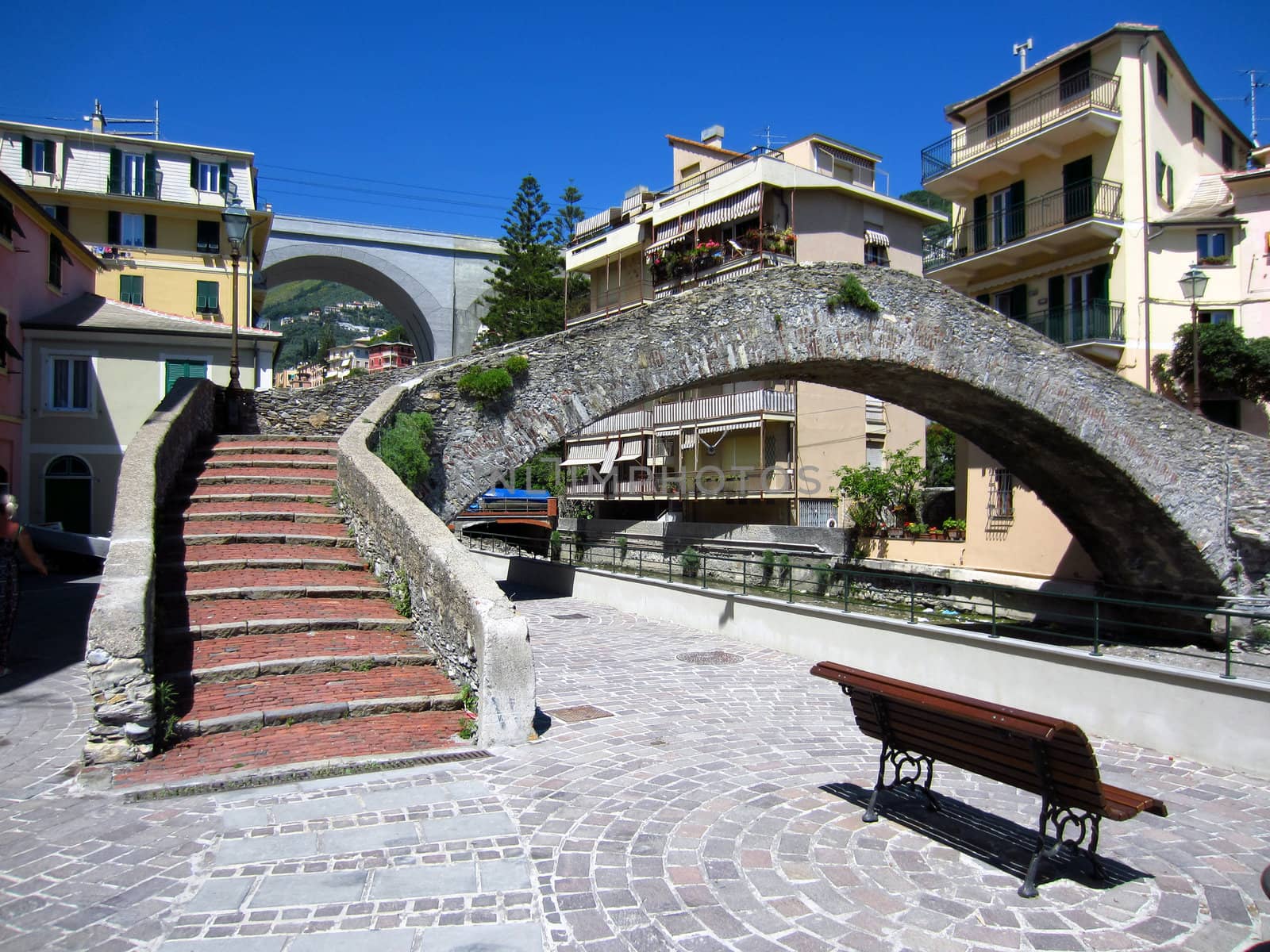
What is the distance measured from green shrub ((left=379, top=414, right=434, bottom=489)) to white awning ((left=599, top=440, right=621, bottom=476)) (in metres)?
19.0

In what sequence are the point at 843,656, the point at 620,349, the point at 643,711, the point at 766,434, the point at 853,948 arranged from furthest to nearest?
the point at 766,434, the point at 620,349, the point at 843,656, the point at 643,711, the point at 853,948

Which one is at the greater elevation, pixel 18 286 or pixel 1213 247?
pixel 1213 247

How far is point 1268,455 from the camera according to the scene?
14.2 meters

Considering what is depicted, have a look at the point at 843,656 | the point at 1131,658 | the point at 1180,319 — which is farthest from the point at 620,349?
the point at 1180,319

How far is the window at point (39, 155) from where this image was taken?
1168 inches

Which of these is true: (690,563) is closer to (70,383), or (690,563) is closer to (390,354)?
(70,383)

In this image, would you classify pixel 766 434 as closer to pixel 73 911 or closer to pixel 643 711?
pixel 643 711

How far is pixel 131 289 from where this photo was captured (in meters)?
29.4

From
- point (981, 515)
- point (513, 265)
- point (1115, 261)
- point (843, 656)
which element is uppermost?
point (513, 265)

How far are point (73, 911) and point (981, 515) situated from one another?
20.8 metres

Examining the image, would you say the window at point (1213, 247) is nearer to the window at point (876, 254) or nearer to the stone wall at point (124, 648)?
the window at point (876, 254)

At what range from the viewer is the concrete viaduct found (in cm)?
3997

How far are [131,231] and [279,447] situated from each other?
24.2 m

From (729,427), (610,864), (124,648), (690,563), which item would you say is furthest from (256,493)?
(729,427)
